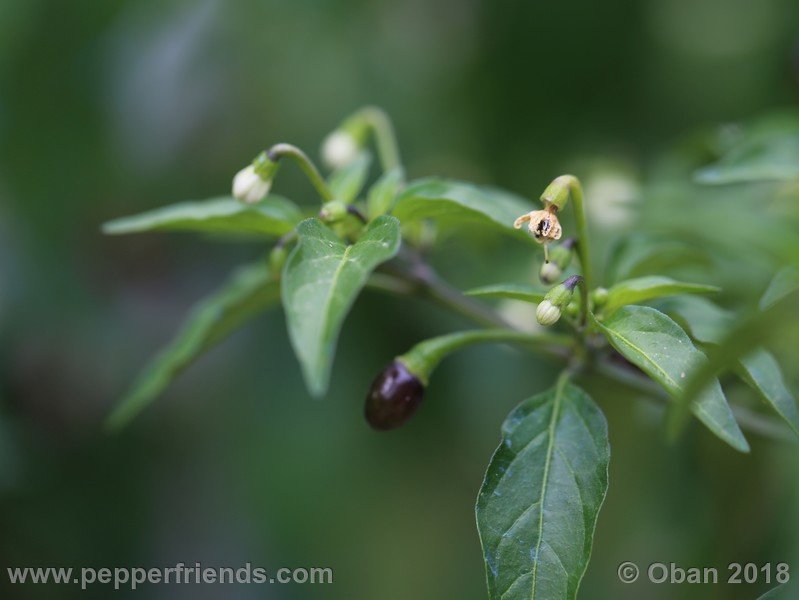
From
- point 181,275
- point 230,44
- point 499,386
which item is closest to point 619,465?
point 499,386

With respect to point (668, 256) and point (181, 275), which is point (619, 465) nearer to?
point (668, 256)

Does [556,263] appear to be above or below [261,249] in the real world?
above

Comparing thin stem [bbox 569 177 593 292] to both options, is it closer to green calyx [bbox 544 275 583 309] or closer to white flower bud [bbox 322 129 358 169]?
Result: green calyx [bbox 544 275 583 309]

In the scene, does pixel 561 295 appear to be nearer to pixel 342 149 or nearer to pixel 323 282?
pixel 323 282

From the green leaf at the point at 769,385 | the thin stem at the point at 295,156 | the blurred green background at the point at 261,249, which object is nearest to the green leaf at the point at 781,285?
the green leaf at the point at 769,385

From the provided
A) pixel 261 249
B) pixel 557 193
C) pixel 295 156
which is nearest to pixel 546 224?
pixel 557 193

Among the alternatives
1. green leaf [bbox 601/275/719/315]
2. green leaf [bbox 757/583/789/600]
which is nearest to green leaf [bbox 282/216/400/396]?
green leaf [bbox 601/275/719/315]

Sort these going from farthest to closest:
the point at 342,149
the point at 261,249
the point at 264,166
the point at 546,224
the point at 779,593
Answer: the point at 261,249
the point at 342,149
the point at 264,166
the point at 546,224
the point at 779,593
